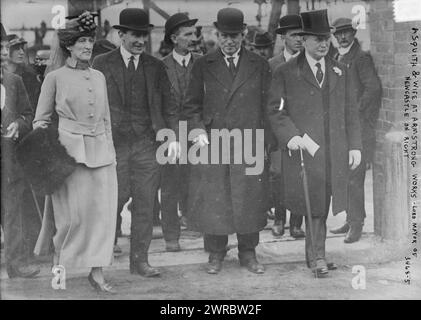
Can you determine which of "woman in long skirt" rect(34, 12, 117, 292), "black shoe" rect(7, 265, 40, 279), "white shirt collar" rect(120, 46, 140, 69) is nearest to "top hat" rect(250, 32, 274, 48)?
"white shirt collar" rect(120, 46, 140, 69)

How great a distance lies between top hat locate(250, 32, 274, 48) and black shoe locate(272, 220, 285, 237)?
160 cm

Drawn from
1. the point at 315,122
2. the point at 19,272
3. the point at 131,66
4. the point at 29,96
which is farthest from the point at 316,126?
the point at 19,272

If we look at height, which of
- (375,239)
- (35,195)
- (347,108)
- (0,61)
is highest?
(0,61)

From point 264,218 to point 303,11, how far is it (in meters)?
1.77

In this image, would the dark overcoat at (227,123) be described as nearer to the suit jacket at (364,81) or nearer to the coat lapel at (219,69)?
the coat lapel at (219,69)

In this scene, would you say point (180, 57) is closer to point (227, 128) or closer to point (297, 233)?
point (227, 128)

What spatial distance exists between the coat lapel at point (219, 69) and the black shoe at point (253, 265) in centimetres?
146

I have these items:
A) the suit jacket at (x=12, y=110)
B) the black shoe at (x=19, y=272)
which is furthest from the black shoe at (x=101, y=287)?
the suit jacket at (x=12, y=110)

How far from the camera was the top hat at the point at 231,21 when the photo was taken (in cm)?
632

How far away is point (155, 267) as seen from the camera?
661 centimetres

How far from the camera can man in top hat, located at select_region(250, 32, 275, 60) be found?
22.4ft

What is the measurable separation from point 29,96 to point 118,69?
807 millimetres

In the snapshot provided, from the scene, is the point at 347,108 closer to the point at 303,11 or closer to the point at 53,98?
the point at 303,11
